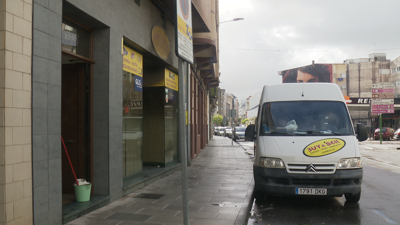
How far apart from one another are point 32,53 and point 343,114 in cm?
590

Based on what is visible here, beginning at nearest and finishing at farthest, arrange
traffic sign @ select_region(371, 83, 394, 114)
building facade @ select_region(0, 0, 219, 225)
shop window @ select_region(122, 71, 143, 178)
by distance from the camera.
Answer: building facade @ select_region(0, 0, 219, 225), shop window @ select_region(122, 71, 143, 178), traffic sign @ select_region(371, 83, 394, 114)

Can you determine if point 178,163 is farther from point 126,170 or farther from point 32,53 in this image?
point 32,53

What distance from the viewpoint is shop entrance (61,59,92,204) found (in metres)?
6.43

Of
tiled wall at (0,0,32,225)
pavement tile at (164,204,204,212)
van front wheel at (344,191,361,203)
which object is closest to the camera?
tiled wall at (0,0,32,225)

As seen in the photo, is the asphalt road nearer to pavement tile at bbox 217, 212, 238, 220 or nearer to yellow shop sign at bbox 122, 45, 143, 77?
pavement tile at bbox 217, 212, 238, 220

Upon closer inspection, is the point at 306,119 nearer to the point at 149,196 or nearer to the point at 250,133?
the point at 250,133

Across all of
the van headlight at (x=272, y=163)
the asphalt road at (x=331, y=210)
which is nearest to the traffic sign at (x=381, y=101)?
the asphalt road at (x=331, y=210)

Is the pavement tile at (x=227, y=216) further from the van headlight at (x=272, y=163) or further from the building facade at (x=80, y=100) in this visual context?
the building facade at (x=80, y=100)

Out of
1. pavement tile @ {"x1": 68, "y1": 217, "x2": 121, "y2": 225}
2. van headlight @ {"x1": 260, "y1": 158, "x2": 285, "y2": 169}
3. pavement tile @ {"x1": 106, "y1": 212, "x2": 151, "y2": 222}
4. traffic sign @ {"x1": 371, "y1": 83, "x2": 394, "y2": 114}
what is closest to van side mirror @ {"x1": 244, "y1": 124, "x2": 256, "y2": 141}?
van headlight @ {"x1": 260, "y1": 158, "x2": 285, "y2": 169}

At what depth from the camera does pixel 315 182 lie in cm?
620

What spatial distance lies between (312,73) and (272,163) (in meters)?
73.9

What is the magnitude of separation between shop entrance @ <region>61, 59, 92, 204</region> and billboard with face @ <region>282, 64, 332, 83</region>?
7354 cm

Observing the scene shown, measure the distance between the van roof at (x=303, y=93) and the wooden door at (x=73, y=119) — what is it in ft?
12.9

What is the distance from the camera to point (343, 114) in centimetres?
701
